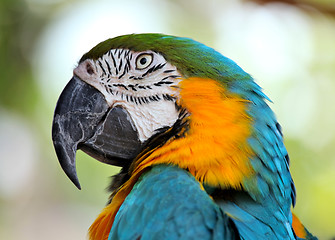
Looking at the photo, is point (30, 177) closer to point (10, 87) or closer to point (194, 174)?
point (10, 87)

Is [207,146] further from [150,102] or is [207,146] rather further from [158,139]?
[150,102]

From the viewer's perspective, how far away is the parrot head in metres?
1.56

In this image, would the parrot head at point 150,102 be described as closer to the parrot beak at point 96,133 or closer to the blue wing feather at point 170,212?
the parrot beak at point 96,133

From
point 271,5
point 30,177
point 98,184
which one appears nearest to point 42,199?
point 30,177

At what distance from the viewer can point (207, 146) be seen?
1501 mm

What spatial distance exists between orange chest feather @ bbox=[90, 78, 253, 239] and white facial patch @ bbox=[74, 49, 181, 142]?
0.25 feet

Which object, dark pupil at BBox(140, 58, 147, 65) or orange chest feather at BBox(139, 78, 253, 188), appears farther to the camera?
dark pupil at BBox(140, 58, 147, 65)

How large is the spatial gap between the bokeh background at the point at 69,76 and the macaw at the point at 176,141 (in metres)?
3.00

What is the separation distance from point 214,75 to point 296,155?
3.29 meters

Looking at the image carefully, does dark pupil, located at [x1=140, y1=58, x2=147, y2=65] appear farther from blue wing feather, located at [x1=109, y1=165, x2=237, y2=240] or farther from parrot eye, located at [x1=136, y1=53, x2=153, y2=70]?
blue wing feather, located at [x1=109, y1=165, x2=237, y2=240]

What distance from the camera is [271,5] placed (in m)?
2.89

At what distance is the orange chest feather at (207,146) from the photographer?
1.46m

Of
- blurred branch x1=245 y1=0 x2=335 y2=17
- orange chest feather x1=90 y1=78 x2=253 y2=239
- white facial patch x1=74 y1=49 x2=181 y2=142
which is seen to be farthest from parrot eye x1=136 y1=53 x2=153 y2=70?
blurred branch x1=245 y1=0 x2=335 y2=17

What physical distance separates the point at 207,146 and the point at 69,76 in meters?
3.38
